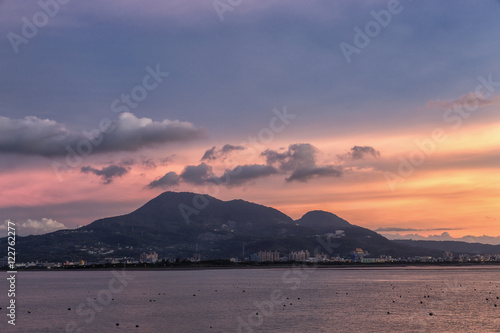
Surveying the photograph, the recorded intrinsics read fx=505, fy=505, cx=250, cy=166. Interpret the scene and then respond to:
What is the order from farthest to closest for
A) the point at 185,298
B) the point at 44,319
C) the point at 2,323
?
the point at 185,298 → the point at 44,319 → the point at 2,323

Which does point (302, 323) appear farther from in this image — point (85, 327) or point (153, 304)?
point (153, 304)

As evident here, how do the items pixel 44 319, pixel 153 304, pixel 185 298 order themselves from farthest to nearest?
pixel 185 298, pixel 153 304, pixel 44 319

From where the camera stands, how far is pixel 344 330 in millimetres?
66062

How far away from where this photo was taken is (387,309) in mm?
88688

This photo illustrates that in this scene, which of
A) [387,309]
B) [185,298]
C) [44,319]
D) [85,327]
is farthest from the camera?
[185,298]

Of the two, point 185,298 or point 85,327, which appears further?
point 185,298

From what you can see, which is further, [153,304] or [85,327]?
[153,304]

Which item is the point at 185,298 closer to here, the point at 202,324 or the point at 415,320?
the point at 202,324

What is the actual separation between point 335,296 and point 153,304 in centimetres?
4199

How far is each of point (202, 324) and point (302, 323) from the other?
14300 mm

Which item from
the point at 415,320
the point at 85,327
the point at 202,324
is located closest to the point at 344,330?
the point at 415,320

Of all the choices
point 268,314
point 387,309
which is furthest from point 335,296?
point 268,314

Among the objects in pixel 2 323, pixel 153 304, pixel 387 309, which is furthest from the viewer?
pixel 153 304

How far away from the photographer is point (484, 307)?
90.7 meters
